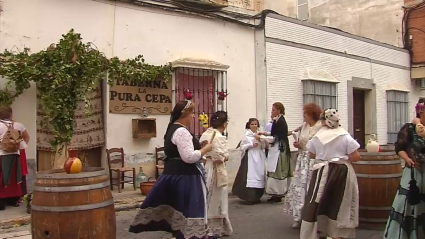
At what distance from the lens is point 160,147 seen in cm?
957

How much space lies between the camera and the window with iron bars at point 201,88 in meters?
9.84

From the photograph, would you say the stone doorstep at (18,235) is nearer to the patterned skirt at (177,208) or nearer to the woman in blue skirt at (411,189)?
the patterned skirt at (177,208)

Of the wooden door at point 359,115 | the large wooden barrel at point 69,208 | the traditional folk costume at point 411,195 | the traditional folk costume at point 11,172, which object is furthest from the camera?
the wooden door at point 359,115

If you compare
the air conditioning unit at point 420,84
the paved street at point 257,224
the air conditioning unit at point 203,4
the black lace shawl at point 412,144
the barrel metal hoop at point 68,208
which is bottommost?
the paved street at point 257,224

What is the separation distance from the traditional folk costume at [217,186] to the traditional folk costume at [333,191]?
111cm

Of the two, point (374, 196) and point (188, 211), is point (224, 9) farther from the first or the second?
point (188, 211)

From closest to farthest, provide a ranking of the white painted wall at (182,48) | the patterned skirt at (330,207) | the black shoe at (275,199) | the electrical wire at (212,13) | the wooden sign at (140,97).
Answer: the patterned skirt at (330,207), the black shoe at (275,199), the wooden sign at (140,97), the white painted wall at (182,48), the electrical wire at (212,13)

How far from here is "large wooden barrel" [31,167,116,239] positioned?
13.3ft

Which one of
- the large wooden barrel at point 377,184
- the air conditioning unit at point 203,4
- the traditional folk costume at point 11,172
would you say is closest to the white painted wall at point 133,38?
the air conditioning unit at point 203,4

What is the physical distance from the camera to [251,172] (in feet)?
27.1

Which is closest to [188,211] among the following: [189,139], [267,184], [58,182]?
[189,139]

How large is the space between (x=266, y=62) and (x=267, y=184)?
13.5 ft

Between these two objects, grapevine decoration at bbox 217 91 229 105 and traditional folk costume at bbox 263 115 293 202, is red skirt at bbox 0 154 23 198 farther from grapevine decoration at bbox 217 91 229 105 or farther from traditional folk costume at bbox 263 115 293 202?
grapevine decoration at bbox 217 91 229 105

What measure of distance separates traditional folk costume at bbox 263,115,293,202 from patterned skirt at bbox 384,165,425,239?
3.29 m
